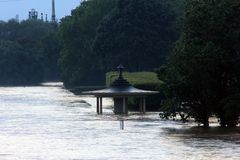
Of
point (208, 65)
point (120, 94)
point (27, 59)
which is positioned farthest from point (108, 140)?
point (27, 59)

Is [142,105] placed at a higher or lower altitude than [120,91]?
lower

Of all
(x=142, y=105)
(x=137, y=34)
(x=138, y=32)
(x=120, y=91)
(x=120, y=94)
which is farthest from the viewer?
(x=137, y=34)

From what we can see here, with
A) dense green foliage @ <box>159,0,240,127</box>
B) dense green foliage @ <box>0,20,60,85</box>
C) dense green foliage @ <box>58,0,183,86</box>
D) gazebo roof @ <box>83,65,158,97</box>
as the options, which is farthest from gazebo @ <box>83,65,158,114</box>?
dense green foliage @ <box>0,20,60,85</box>

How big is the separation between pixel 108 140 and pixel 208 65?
6954 millimetres

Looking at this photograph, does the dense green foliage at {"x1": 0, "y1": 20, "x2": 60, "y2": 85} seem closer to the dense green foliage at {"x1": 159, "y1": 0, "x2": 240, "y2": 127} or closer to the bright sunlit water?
the bright sunlit water

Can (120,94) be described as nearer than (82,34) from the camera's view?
Yes

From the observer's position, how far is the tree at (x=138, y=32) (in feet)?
269

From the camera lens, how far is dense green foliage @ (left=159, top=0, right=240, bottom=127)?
33706 millimetres

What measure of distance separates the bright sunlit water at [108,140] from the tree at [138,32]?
39.2 metres

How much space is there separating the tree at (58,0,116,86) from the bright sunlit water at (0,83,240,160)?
57.1m

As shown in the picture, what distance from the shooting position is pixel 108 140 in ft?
94.0

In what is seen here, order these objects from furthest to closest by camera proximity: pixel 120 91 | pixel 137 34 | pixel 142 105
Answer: pixel 137 34 < pixel 142 105 < pixel 120 91

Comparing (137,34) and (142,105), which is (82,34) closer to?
(137,34)

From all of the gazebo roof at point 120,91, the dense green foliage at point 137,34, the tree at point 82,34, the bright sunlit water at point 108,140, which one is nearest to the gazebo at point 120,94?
the gazebo roof at point 120,91
